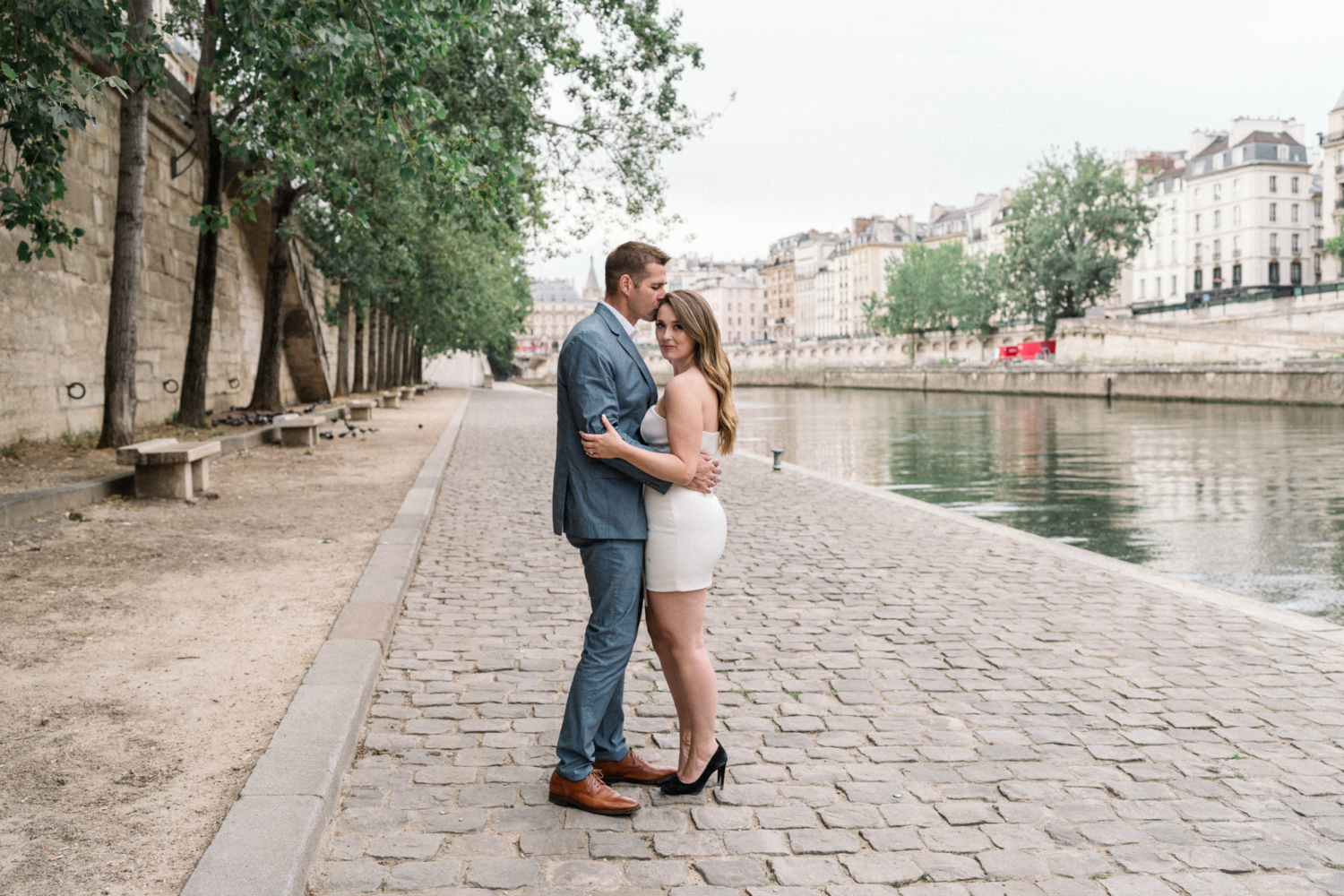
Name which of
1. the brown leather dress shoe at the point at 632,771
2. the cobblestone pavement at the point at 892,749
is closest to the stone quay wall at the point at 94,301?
the cobblestone pavement at the point at 892,749

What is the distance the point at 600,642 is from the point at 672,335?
104 centimetres

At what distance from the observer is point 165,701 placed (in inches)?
175

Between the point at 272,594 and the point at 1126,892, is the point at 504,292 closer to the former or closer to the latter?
the point at 272,594

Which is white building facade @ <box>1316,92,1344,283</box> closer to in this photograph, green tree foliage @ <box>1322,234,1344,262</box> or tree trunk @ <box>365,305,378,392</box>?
green tree foliage @ <box>1322,234,1344,262</box>

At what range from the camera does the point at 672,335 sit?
3.52 meters

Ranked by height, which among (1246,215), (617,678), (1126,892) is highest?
(1246,215)

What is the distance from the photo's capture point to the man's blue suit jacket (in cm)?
346

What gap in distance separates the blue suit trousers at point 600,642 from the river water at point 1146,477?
651 centimetres

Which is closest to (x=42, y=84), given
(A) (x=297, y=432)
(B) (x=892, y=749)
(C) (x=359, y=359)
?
(B) (x=892, y=749)

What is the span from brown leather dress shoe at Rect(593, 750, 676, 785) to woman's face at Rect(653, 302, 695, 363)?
4.67 ft

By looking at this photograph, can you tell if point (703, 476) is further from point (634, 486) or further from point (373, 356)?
point (373, 356)

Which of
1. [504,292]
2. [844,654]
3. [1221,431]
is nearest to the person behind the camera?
[844,654]

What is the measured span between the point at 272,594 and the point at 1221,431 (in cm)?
2710

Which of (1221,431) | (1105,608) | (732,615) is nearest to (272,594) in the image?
(732,615)
